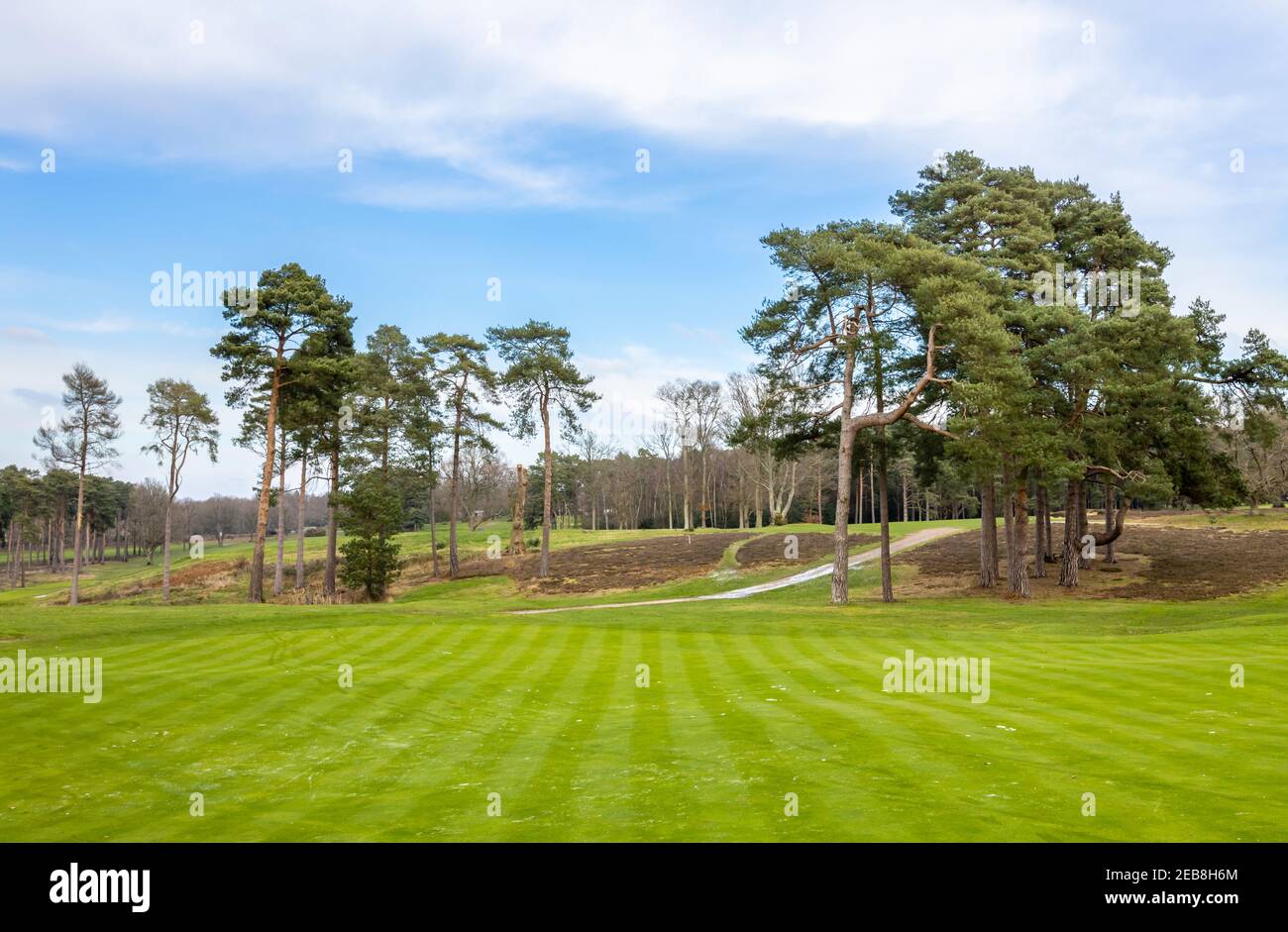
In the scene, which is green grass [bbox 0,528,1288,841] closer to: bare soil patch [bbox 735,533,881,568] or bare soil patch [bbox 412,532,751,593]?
bare soil patch [bbox 412,532,751,593]

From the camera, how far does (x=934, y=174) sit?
42688mm

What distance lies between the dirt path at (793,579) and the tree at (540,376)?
12.6m

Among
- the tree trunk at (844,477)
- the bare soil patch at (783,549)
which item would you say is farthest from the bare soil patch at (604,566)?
the tree trunk at (844,477)

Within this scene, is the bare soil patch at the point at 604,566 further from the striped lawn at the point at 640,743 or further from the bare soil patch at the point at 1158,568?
the striped lawn at the point at 640,743

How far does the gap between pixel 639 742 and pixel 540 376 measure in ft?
139

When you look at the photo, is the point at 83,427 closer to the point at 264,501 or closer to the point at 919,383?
the point at 264,501

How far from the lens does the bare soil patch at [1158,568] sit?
128ft

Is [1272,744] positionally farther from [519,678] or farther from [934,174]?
[934,174]

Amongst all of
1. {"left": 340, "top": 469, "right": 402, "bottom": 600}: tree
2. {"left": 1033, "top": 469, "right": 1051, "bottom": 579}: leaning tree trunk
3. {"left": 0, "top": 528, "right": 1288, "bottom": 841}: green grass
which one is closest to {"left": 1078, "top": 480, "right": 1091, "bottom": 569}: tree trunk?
{"left": 1033, "top": 469, "right": 1051, "bottom": 579}: leaning tree trunk

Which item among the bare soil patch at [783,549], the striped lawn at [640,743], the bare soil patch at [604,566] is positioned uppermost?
the striped lawn at [640,743]

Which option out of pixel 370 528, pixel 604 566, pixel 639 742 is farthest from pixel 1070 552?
pixel 370 528

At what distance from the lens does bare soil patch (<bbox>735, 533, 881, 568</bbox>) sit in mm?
56875

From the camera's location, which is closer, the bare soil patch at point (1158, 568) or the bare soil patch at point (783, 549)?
the bare soil patch at point (1158, 568)
